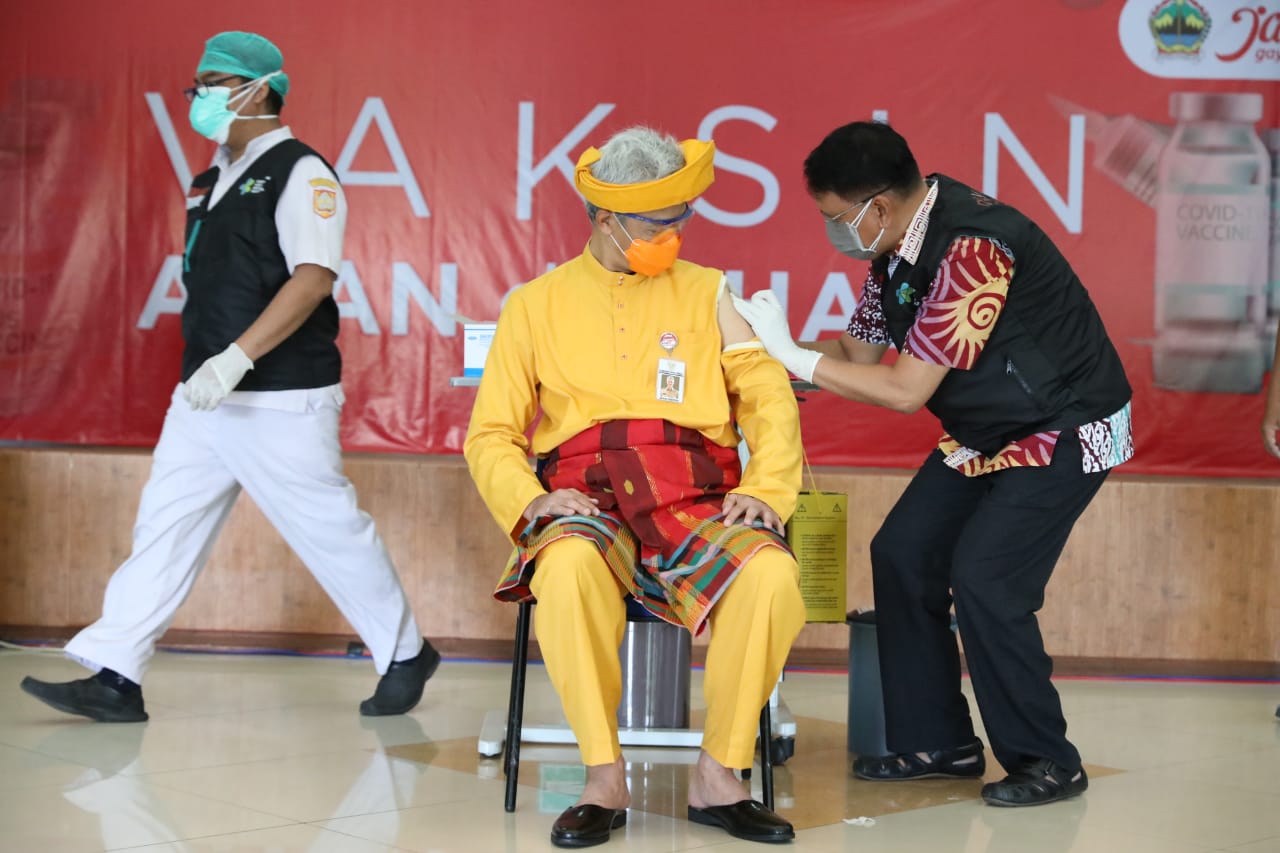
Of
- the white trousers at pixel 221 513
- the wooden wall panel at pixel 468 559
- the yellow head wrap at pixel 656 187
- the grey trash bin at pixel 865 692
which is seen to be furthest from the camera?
the wooden wall panel at pixel 468 559

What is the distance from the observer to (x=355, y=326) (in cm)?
524

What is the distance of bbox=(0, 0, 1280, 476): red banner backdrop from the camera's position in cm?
517

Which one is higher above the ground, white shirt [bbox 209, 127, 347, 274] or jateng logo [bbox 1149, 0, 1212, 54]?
jateng logo [bbox 1149, 0, 1212, 54]

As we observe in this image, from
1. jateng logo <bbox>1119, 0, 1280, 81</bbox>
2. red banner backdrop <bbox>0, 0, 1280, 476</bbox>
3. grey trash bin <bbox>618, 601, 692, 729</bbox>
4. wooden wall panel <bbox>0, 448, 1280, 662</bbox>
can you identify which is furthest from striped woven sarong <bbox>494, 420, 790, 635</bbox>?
jateng logo <bbox>1119, 0, 1280, 81</bbox>

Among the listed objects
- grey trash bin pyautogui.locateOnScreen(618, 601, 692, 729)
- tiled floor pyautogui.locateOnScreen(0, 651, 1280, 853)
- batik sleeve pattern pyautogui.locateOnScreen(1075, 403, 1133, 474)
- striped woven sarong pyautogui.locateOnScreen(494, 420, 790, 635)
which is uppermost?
batik sleeve pattern pyautogui.locateOnScreen(1075, 403, 1133, 474)

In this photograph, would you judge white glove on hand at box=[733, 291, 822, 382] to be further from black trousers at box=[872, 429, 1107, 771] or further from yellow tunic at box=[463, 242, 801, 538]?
black trousers at box=[872, 429, 1107, 771]

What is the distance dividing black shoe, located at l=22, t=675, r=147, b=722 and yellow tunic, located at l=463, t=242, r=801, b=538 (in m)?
1.31

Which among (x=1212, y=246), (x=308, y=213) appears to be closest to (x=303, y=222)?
(x=308, y=213)

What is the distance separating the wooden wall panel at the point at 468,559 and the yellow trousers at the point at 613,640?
82.7 inches

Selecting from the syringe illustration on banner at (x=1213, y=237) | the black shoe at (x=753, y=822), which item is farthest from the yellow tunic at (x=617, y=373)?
the syringe illustration on banner at (x=1213, y=237)

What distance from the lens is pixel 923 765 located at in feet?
11.4

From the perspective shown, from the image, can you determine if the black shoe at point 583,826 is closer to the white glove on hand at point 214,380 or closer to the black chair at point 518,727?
the black chair at point 518,727

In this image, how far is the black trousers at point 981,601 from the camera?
10.7 ft

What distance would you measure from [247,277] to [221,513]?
621mm
